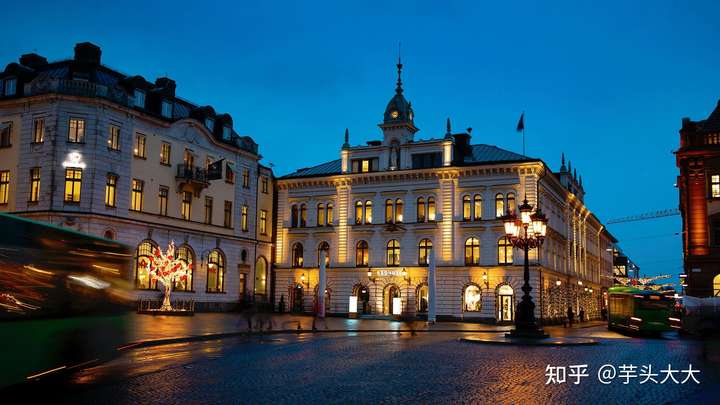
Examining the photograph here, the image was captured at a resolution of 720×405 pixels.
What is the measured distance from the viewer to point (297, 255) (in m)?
63.2

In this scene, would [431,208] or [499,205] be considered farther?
[431,208]

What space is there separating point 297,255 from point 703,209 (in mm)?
32207

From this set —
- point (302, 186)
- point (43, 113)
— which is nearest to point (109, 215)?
point (43, 113)

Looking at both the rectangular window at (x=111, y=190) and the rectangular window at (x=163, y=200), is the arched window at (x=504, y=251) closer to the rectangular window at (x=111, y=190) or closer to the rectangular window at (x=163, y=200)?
the rectangular window at (x=163, y=200)

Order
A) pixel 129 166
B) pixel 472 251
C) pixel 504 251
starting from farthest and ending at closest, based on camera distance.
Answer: pixel 472 251 < pixel 504 251 < pixel 129 166

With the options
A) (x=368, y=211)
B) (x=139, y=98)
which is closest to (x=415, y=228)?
(x=368, y=211)

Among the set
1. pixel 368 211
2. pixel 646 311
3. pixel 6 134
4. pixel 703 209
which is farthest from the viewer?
pixel 368 211

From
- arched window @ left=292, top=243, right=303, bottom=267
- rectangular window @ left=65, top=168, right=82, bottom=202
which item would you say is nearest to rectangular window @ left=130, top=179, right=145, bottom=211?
rectangular window @ left=65, top=168, right=82, bottom=202

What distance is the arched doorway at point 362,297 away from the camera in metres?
59.4

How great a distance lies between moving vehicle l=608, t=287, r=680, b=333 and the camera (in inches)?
1537

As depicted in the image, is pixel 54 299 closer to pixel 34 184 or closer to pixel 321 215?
pixel 34 184

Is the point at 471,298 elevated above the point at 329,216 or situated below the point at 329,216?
below

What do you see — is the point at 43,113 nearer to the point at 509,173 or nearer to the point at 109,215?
the point at 109,215

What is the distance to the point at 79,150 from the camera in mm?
44531
